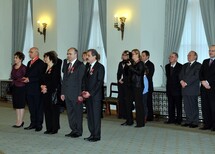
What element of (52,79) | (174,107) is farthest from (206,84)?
(52,79)

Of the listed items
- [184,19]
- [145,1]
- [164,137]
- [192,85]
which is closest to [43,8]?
[145,1]

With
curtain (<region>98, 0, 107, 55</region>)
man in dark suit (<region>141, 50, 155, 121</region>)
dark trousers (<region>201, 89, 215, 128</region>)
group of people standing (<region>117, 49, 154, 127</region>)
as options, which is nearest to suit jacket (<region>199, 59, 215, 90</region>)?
dark trousers (<region>201, 89, 215, 128</region>)

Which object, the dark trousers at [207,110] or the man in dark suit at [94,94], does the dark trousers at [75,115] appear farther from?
the dark trousers at [207,110]

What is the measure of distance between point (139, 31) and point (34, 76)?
325 centimetres

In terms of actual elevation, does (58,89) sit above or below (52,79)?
below

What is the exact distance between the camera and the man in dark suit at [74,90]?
7297 mm

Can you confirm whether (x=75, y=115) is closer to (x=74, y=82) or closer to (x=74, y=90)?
(x=74, y=90)

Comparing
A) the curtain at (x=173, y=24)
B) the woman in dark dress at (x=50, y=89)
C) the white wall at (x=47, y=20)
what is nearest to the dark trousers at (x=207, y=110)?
the curtain at (x=173, y=24)

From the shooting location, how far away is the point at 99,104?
276 inches

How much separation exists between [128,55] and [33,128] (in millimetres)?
2639

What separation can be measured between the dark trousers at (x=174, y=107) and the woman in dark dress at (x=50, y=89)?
2735 millimetres

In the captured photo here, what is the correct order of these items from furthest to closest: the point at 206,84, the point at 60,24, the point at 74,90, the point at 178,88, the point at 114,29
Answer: the point at 60,24 < the point at 114,29 < the point at 178,88 < the point at 206,84 < the point at 74,90

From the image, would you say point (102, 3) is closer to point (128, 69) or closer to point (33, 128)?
point (128, 69)

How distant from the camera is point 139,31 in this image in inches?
400
